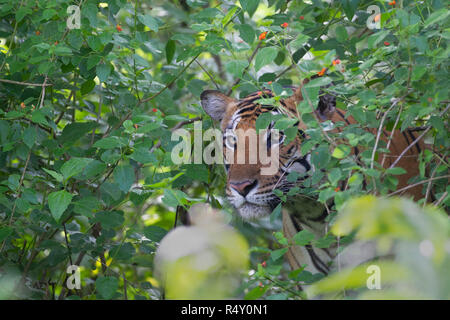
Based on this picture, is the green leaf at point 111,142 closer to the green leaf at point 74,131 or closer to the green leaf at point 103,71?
the green leaf at point 103,71

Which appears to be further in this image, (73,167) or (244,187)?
(244,187)

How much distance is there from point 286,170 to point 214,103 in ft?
1.90

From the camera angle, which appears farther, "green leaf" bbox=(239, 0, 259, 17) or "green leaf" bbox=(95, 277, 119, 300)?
"green leaf" bbox=(95, 277, 119, 300)

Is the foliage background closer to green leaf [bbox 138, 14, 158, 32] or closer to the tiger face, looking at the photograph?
green leaf [bbox 138, 14, 158, 32]

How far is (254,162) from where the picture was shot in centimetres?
263

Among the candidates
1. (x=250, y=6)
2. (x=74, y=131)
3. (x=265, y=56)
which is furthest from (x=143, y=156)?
(x=74, y=131)

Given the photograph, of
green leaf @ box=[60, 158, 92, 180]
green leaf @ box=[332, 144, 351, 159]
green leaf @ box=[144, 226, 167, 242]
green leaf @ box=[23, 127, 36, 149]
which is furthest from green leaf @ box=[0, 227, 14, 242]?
green leaf @ box=[332, 144, 351, 159]

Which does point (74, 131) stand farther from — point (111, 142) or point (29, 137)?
point (111, 142)

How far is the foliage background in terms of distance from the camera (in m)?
1.84

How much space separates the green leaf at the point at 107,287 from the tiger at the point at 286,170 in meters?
0.64

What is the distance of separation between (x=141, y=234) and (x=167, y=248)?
6.24 feet

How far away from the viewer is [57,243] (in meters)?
2.73
